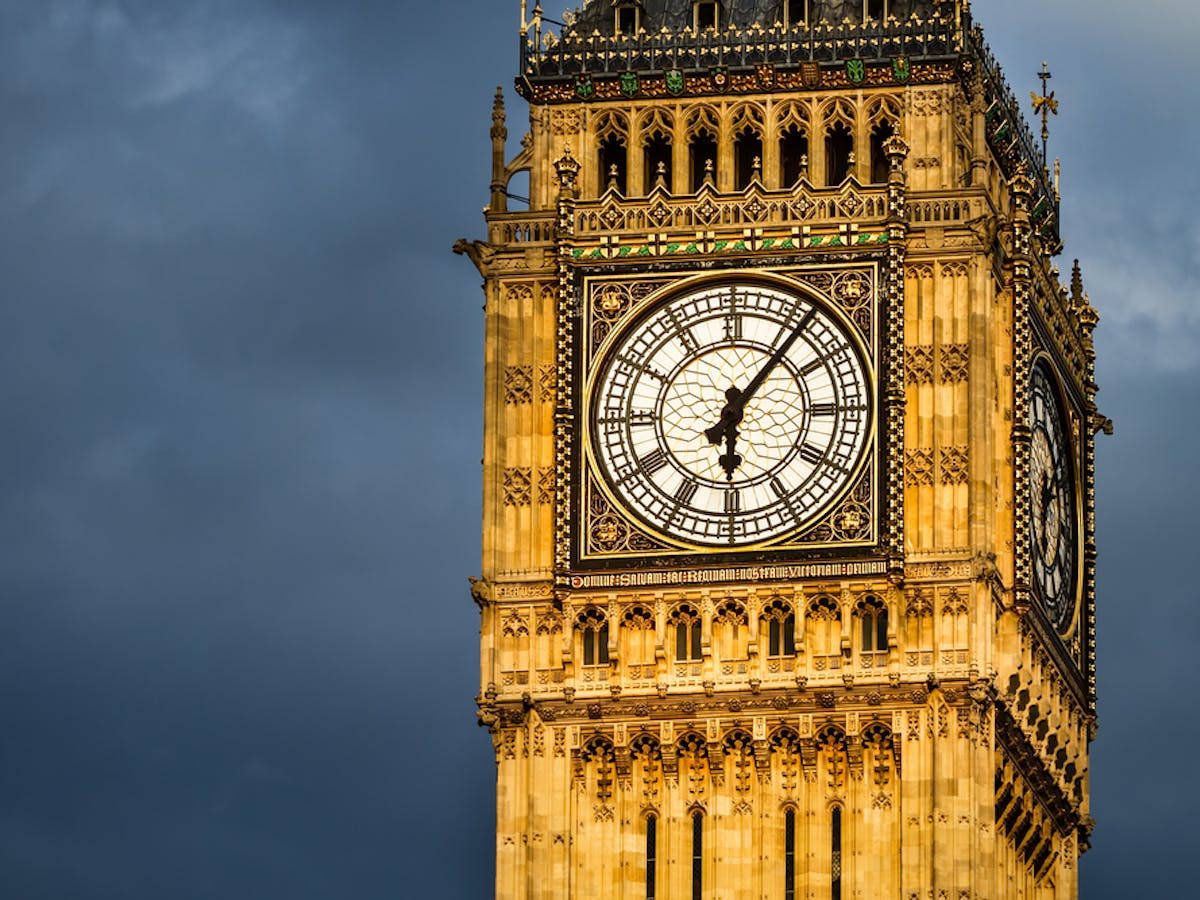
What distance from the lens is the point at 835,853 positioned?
81000mm

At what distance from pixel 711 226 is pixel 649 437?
8.93 feet

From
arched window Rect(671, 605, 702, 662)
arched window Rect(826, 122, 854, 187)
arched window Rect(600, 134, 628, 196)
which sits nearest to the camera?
arched window Rect(671, 605, 702, 662)

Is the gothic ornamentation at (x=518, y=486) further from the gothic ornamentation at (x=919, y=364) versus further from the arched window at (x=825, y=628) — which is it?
the gothic ornamentation at (x=919, y=364)

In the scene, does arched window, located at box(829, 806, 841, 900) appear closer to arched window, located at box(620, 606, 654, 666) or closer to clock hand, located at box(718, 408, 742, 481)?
arched window, located at box(620, 606, 654, 666)

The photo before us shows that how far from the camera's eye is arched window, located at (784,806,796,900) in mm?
80938

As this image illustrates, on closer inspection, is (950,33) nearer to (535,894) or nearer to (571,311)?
(571,311)

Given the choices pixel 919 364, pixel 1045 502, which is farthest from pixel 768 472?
pixel 1045 502

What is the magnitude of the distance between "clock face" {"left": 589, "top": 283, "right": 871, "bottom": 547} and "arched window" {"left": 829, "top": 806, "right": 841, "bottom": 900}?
11.3ft

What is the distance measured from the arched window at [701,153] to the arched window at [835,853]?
8260mm

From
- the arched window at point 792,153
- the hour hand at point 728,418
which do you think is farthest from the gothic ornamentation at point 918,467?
the arched window at point 792,153

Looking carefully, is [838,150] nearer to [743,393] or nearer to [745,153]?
[745,153]

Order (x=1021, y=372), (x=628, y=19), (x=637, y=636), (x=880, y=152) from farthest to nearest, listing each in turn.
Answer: (x=628, y=19) < (x=880, y=152) < (x=1021, y=372) < (x=637, y=636)

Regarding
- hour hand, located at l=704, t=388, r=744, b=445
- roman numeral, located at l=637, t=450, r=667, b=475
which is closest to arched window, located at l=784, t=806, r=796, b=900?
roman numeral, located at l=637, t=450, r=667, b=475

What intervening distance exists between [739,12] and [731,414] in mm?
5480
